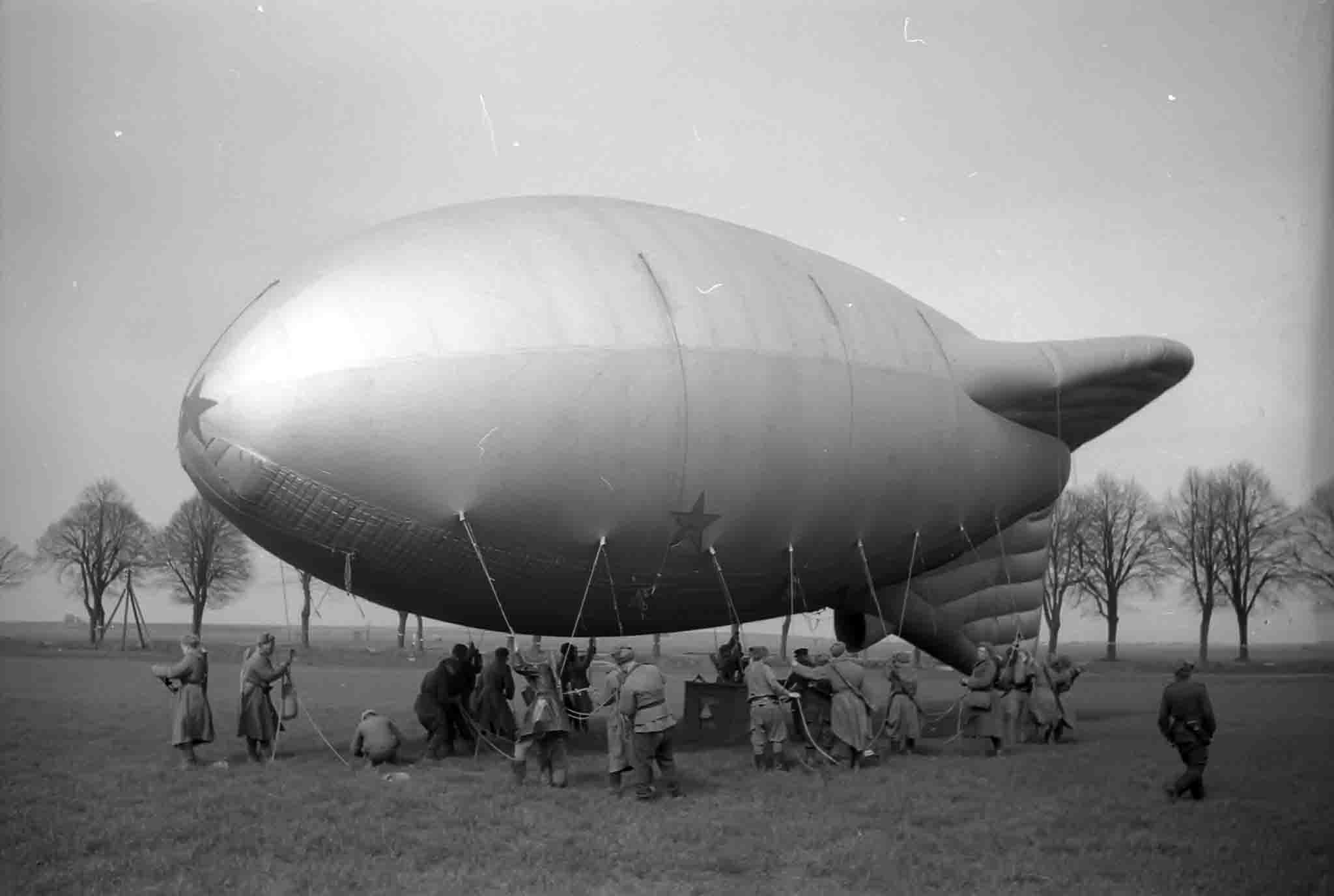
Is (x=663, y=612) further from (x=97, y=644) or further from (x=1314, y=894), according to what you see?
(x=97, y=644)

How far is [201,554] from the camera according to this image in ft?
150

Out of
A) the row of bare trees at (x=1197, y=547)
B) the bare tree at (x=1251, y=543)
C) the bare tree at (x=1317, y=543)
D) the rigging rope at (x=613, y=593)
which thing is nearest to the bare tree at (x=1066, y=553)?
the row of bare trees at (x=1197, y=547)

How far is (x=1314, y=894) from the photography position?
307 inches

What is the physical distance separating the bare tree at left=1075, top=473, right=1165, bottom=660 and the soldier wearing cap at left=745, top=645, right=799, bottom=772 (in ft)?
130

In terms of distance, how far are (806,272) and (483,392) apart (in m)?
5.19

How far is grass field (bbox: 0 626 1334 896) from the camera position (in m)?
7.95

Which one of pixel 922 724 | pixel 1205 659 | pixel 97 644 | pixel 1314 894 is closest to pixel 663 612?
pixel 922 724

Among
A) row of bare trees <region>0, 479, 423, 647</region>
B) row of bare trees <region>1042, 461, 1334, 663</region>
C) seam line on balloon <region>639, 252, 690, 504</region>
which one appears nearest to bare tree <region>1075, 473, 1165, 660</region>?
row of bare trees <region>1042, 461, 1334, 663</region>

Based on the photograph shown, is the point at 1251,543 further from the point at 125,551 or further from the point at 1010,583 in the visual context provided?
the point at 125,551

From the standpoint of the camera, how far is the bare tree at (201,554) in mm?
45562

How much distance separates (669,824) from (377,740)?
4537 millimetres

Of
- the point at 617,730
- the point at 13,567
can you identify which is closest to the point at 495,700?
the point at 617,730

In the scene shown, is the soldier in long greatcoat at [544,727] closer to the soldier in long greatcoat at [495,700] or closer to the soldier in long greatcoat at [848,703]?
the soldier in long greatcoat at [495,700]

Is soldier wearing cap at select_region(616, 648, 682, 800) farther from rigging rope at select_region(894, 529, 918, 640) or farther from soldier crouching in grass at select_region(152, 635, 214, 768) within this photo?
rigging rope at select_region(894, 529, 918, 640)
